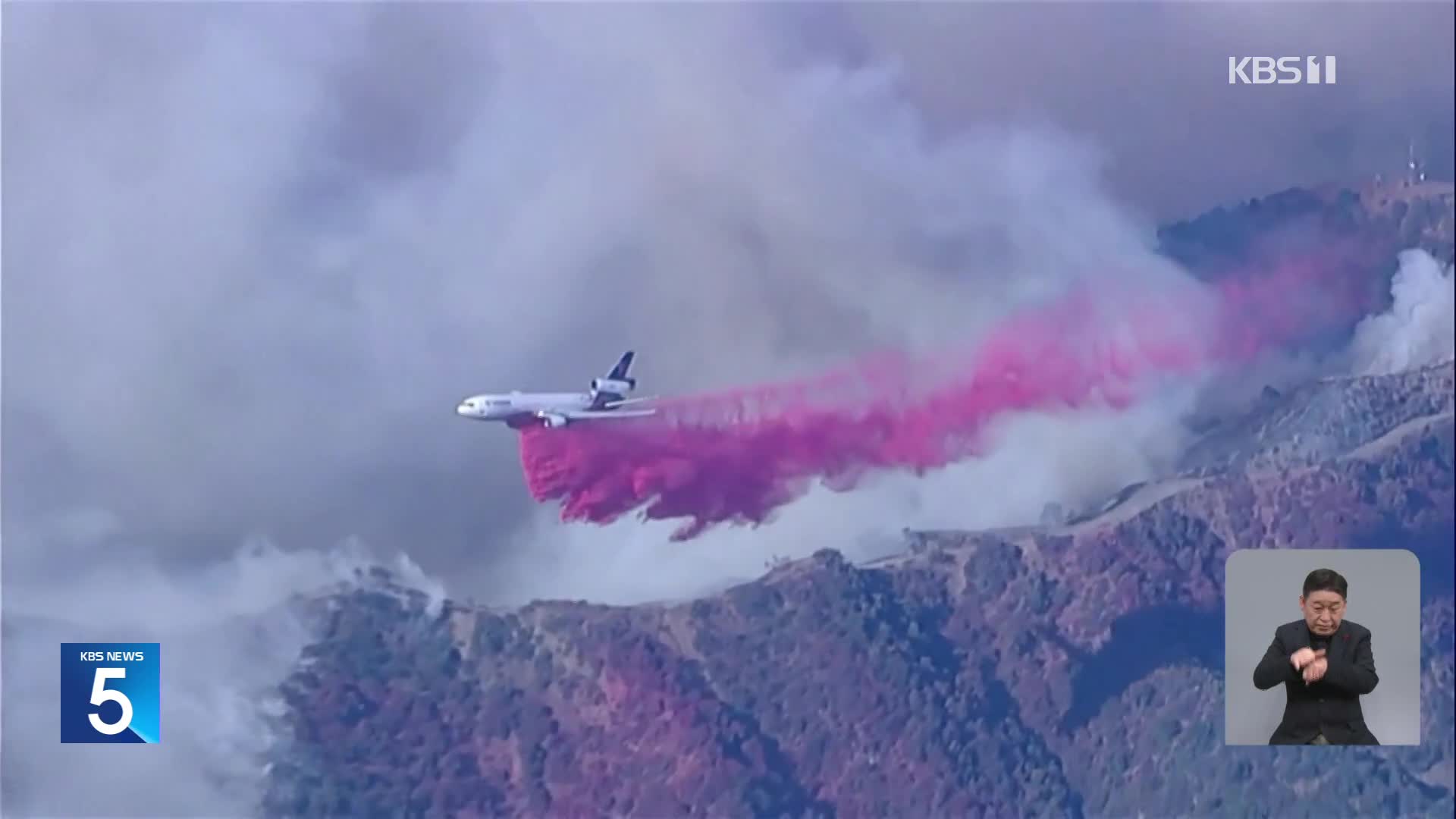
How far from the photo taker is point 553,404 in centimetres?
583

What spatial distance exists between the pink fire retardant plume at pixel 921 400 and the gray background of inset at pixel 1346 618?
0.80m

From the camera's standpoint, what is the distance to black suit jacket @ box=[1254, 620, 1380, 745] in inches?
213

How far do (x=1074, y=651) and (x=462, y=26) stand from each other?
3.25 m

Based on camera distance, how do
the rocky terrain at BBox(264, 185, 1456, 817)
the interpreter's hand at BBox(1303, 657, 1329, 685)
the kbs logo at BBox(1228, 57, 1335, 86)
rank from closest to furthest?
the interpreter's hand at BBox(1303, 657, 1329, 685) → the kbs logo at BBox(1228, 57, 1335, 86) → the rocky terrain at BBox(264, 185, 1456, 817)

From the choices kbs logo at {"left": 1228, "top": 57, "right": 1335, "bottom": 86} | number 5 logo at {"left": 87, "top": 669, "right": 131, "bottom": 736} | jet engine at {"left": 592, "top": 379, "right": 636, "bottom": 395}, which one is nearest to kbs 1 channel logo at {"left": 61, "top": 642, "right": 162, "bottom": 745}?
number 5 logo at {"left": 87, "top": 669, "right": 131, "bottom": 736}

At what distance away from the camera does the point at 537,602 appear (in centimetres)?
586

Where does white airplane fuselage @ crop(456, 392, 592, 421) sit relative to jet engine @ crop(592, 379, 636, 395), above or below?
below

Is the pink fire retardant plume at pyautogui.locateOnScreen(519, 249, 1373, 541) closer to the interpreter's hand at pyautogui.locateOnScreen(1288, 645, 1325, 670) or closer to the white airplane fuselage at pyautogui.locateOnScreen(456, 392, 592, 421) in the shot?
the white airplane fuselage at pyautogui.locateOnScreen(456, 392, 592, 421)

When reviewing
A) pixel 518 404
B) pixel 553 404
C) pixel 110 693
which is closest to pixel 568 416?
pixel 553 404

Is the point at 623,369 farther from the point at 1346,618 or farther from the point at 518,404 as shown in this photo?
the point at 1346,618

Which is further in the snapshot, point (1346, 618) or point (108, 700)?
point (108, 700)

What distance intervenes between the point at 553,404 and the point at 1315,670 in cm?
280

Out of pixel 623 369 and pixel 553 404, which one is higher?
pixel 623 369

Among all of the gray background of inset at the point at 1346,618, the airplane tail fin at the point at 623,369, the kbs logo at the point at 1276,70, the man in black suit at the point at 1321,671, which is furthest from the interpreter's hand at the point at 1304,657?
the airplane tail fin at the point at 623,369
